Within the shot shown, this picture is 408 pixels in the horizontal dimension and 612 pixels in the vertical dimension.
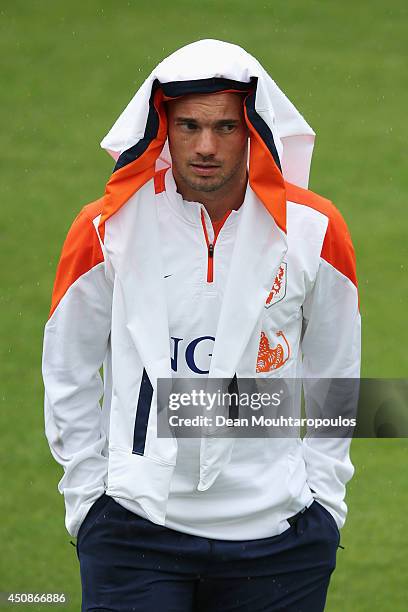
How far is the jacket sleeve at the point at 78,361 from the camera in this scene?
388 cm

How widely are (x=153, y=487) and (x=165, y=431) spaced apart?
159 millimetres

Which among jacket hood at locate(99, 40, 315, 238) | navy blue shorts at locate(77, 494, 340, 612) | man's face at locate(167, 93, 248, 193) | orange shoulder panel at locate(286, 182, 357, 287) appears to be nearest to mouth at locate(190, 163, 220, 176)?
man's face at locate(167, 93, 248, 193)

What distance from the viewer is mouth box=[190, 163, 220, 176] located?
3.80 metres

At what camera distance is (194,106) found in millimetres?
3811

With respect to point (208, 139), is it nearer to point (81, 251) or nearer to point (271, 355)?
point (81, 251)

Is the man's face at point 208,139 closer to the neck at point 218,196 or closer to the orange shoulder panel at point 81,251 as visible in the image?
the neck at point 218,196

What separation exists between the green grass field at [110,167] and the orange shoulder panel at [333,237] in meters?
2.38

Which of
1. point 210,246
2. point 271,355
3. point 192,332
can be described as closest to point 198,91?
point 210,246

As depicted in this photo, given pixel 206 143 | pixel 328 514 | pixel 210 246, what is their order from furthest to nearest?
pixel 328 514, pixel 210 246, pixel 206 143

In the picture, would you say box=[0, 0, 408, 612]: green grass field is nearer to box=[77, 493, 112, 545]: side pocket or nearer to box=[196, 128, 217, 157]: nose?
box=[77, 493, 112, 545]: side pocket

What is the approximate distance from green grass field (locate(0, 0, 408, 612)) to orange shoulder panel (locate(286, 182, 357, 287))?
238 cm

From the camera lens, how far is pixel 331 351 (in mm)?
4098

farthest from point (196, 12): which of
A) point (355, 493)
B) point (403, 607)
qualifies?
point (403, 607)

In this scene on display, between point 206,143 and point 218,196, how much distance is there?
21 cm
